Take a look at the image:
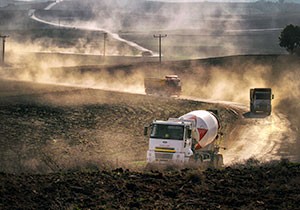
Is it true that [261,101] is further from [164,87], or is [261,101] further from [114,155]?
[114,155]

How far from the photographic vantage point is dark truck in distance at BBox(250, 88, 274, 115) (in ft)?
221

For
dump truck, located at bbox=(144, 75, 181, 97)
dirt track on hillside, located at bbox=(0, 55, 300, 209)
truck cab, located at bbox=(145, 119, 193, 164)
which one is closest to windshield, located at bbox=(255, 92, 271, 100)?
dirt track on hillside, located at bbox=(0, 55, 300, 209)

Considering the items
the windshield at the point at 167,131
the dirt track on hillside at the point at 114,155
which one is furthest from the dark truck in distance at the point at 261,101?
the windshield at the point at 167,131

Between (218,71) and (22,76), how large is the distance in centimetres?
2985

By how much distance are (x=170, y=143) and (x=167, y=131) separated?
72 centimetres

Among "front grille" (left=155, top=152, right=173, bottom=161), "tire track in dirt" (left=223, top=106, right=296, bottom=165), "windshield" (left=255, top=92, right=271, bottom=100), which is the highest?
"windshield" (left=255, top=92, right=271, bottom=100)

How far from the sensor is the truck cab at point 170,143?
104 feet

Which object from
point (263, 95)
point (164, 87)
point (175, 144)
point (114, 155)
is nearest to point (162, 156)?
point (175, 144)

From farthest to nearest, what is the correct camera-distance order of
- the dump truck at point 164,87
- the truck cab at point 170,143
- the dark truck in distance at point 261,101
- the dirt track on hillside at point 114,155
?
1. the dump truck at point 164,87
2. the dark truck in distance at point 261,101
3. the truck cab at point 170,143
4. the dirt track on hillside at point 114,155

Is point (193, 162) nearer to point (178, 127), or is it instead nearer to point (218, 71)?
point (178, 127)

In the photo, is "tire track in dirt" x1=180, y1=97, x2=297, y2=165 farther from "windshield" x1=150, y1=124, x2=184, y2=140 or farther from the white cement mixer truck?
"windshield" x1=150, y1=124, x2=184, y2=140

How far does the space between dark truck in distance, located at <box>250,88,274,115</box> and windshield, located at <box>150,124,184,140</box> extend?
36170 millimetres

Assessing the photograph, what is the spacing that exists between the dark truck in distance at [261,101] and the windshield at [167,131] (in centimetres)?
3617

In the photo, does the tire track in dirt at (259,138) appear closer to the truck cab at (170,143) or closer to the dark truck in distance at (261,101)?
the dark truck in distance at (261,101)
